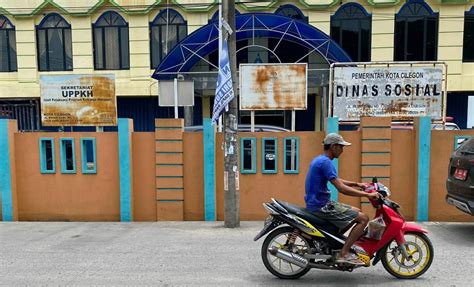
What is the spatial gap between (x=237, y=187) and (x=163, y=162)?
1.58m

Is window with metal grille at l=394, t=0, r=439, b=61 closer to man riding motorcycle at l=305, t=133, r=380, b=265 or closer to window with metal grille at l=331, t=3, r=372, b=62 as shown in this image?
window with metal grille at l=331, t=3, r=372, b=62

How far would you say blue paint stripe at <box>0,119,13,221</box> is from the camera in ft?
24.3

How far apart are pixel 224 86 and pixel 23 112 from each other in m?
14.3

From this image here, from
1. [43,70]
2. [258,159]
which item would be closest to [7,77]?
[43,70]

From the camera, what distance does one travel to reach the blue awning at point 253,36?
44.4ft

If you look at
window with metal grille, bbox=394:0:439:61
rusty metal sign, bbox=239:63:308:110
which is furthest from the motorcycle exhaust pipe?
window with metal grille, bbox=394:0:439:61

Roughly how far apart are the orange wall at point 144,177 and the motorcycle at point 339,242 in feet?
11.8

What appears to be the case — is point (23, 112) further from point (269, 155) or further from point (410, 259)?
point (410, 259)

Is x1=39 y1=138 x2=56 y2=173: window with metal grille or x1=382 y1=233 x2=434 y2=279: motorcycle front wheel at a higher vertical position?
x1=39 y1=138 x2=56 y2=173: window with metal grille

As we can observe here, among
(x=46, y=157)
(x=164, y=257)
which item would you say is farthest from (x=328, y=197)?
(x=46, y=157)

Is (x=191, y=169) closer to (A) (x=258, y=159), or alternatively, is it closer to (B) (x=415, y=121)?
(A) (x=258, y=159)

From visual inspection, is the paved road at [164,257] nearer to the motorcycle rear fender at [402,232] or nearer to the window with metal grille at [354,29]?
the motorcycle rear fender at [402,232]

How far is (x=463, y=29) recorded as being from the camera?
15922 mm

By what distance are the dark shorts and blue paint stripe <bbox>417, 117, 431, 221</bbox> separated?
11.4 ft
